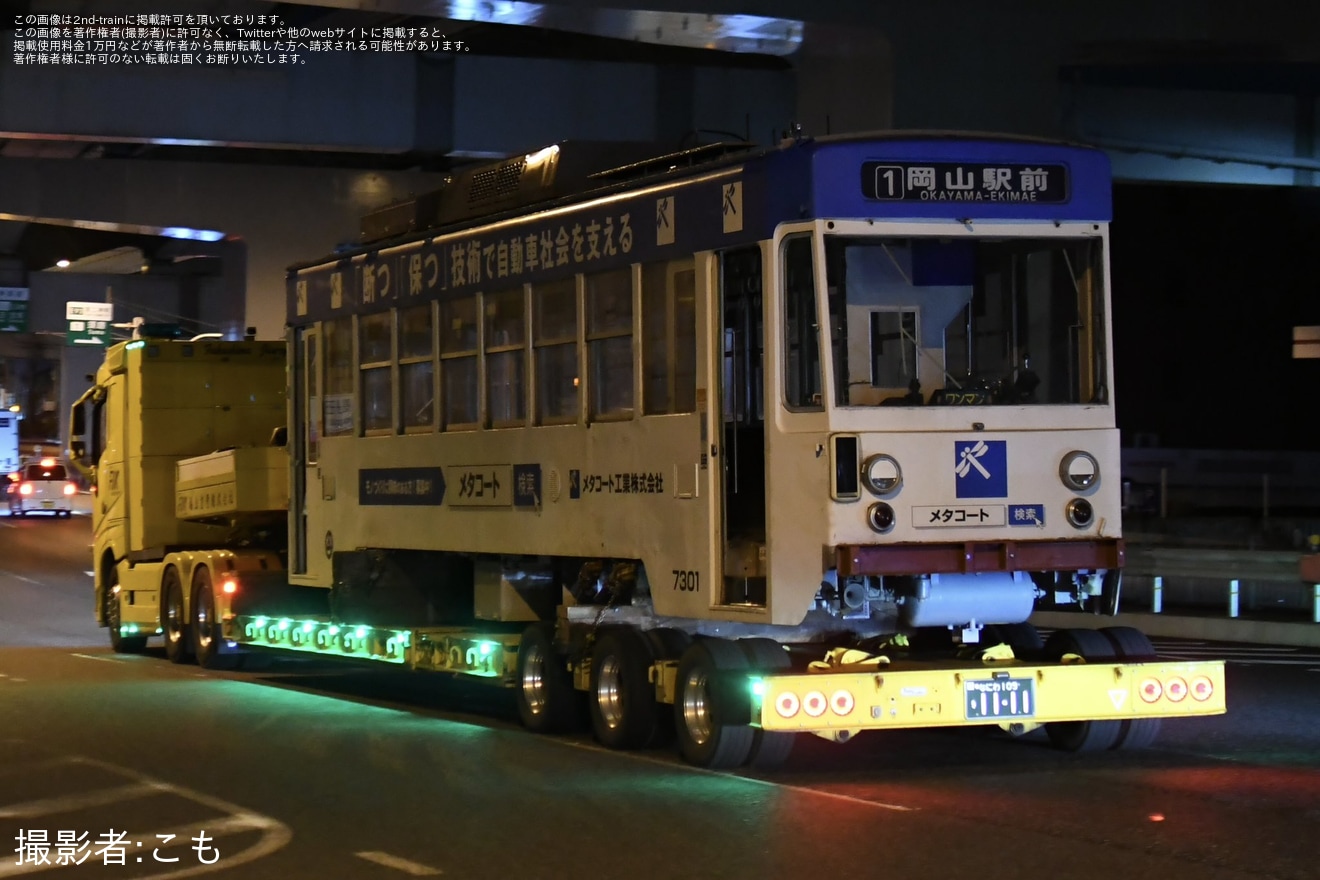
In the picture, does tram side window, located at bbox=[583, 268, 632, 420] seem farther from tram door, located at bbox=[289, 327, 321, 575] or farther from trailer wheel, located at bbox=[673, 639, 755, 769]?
tram door, located at bbox=[289, 327, 321, 575]

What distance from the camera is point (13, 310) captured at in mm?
63406

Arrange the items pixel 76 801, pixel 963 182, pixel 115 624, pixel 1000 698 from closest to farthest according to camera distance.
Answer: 1. pixel 76 801
2. pixel 1000 698
3. pixel 963 182
4. pixel 115 624

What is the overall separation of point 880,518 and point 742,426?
1.29 m

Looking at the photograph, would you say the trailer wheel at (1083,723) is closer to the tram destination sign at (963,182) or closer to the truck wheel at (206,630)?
the tram destination sign at (963,182)

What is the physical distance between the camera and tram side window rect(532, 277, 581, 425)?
13.4 m

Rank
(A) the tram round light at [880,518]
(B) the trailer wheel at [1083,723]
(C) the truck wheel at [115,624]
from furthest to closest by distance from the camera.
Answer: (C) the truck wheel at [115,624] → (B) the trailer wheel at [1083,723] → (A) the tram round light at [880,518]

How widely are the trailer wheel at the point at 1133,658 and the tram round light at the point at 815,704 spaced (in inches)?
82.7

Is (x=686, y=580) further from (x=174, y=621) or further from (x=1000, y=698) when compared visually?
(x=174, y=621)

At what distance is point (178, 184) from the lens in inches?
1516

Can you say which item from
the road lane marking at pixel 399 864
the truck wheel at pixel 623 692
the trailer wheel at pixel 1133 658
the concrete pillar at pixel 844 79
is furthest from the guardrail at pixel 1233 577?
the road lane marking at pixel 399 864

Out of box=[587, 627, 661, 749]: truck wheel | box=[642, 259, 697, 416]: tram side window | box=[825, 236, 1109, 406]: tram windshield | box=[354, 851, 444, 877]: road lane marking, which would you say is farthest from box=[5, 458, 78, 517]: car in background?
box=[354, 851, 444, 877]: road lane marking

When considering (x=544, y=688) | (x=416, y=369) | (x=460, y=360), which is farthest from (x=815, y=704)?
(x=416, y=369)

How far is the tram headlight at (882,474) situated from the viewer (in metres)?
10.9

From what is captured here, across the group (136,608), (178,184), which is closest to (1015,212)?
(136,608)
